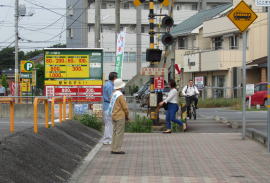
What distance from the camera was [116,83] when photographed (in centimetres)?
1195

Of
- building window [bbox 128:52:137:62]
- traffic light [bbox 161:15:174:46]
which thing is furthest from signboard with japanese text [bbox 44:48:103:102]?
building window [bbox 128:52:137:62]

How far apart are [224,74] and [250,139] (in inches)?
1293

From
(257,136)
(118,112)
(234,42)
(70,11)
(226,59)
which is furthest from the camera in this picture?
(70,11)

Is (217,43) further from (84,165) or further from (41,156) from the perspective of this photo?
(41,156)

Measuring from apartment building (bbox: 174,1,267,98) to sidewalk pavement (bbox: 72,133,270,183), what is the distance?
23063mm

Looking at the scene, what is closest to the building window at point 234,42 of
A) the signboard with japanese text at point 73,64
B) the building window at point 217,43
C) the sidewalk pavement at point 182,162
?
the building window at point 217,43

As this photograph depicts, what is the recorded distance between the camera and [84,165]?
10.1 m

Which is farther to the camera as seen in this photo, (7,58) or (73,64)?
Answer: (7,58)

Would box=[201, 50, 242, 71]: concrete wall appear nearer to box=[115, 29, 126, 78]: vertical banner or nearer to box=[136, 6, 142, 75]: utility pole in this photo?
box=[136, 6, 142, 75]: utility pole

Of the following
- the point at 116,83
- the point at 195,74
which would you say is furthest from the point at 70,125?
the point at 195,74

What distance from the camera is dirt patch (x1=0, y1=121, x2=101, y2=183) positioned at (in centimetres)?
734

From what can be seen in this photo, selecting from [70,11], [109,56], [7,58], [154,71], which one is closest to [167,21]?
[154,71]

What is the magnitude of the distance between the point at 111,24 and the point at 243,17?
5439 cm

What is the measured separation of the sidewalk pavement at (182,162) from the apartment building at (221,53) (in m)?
23.1
